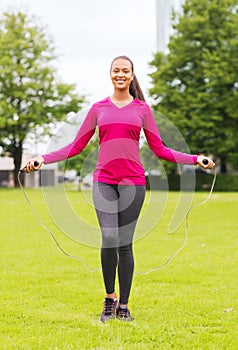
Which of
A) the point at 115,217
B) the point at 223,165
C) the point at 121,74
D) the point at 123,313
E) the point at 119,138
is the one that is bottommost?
the point at 123,313

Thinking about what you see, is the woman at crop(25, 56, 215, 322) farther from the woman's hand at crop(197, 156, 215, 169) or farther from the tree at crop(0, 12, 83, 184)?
the tree at crop(0, 12, 83, 184)

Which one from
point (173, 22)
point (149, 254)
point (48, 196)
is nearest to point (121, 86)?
point (48, 196)

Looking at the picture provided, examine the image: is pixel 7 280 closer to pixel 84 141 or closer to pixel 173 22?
pixel 84 141

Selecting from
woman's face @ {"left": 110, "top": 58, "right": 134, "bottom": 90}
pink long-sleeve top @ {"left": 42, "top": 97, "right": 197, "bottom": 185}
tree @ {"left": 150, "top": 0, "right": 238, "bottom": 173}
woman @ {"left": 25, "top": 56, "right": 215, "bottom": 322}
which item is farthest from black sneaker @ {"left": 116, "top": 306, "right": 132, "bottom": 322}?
tree @ {"left": 150, "top": 0, "right": 238, "bottom": 173}

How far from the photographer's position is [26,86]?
42844mm

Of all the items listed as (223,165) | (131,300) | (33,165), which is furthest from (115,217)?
(223,165)

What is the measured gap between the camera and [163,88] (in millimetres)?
40562

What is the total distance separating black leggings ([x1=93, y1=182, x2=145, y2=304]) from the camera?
4.59m

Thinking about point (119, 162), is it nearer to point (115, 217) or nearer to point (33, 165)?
point (115, 217)

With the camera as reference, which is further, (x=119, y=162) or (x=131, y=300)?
(x=131, y=300)

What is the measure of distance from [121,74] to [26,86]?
129 feet

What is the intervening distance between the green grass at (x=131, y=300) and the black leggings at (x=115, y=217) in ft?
1.76

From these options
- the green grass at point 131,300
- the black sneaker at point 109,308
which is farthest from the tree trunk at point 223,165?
the black sneaker at point 109,308

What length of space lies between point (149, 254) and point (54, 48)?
3837 centimetres
